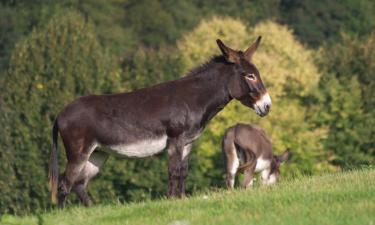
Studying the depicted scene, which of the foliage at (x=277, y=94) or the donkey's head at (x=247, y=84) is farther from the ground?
the donkey's head at (x=247, y=84)

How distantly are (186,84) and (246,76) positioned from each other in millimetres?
978

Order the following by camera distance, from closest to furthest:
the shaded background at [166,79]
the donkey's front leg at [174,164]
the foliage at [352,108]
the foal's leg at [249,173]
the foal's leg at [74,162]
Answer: the donkey's front leg at [174,164] → the foal's leg at [74,162] → the foal's leg at [249,173] → the shaded background at [166,79] → the foliage at [352,108]

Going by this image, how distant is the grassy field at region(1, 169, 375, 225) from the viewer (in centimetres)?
1415

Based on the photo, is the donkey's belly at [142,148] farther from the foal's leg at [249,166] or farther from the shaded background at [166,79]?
the shaded background at [166,79]

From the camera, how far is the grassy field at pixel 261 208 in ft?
46.4

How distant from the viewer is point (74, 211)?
1705 cm

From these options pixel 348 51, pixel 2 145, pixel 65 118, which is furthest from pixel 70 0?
pixel 65 118

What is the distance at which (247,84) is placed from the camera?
18922mm

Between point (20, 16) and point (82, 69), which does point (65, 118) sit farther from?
point (20, 16)

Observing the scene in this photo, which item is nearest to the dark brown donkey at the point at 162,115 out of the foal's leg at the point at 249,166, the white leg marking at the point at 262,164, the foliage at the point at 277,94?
the foal's leg at the point at 249,166

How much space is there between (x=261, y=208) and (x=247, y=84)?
4.24 m

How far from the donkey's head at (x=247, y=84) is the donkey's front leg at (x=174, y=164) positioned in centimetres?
146

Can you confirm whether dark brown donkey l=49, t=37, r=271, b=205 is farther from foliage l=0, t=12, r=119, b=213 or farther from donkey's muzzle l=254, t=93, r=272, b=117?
foliage l=0, t=12, r=119, b=213

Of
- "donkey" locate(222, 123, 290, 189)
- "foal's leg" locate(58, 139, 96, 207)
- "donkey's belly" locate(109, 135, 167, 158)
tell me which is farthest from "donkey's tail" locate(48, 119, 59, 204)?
"donkey" locate(222, 123, 290, 189)
